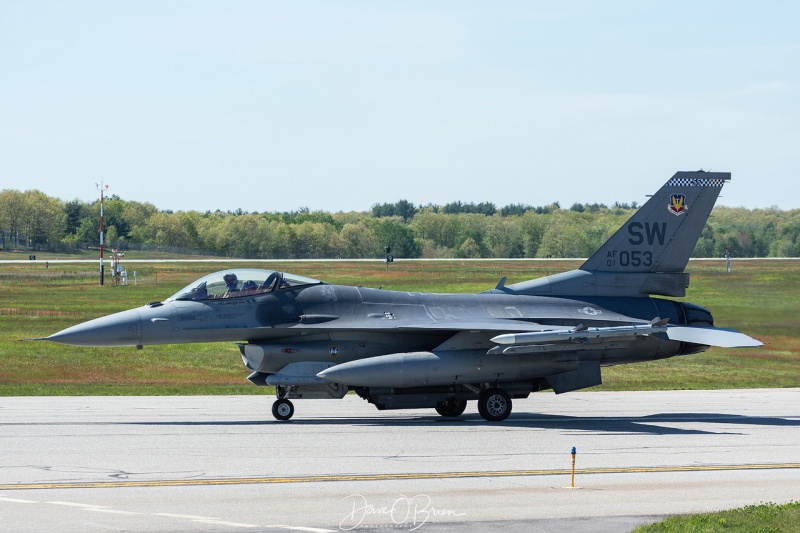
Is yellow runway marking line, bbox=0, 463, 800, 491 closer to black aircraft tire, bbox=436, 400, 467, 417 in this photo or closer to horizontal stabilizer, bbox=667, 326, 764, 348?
horizontal stabilizer, bbox=667, 326, 764, 348

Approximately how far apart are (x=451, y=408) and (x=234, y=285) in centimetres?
538

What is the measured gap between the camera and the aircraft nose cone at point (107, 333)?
2005cm

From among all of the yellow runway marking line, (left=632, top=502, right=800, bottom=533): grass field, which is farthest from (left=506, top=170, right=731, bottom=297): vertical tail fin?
(left=632, top=502, right=800, bottom=533): grass field

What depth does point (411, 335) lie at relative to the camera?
22109 millimetres

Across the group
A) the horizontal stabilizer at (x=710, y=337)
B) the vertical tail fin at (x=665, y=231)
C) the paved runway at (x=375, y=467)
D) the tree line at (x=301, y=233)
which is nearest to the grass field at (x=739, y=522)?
the paved runway at (x=375, y=467)

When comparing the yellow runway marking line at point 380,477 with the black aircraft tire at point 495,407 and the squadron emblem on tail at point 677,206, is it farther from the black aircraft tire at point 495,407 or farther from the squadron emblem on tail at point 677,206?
the squadron emblem on tail at point 677,206

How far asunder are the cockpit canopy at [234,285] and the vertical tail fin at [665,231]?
736 cm

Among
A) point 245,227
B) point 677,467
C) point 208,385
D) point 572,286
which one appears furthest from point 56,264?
point 677,467

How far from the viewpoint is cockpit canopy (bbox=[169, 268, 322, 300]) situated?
21141mm

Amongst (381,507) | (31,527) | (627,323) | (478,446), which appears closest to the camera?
(31,527)

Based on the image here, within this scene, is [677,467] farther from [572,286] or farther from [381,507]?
[572,286]

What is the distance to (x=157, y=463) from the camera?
15109 mm

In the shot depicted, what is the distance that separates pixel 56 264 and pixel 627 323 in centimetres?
9468

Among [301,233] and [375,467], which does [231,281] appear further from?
[301,233]
